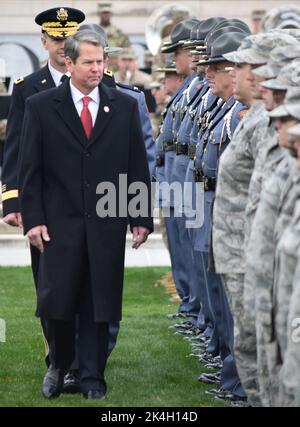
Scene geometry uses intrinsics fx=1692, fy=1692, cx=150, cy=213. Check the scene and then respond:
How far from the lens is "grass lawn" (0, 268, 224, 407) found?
10.5m

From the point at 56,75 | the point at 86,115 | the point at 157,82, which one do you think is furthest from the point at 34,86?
the point at 157,82

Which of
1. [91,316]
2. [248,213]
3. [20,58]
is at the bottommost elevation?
[20,58]

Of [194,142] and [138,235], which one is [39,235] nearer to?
[138,235]

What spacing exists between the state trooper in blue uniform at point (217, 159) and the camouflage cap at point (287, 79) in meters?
2.10

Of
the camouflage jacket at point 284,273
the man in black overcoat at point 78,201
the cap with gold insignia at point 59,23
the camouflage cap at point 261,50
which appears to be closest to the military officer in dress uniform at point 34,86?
the cap with gold insignia at point 59,23

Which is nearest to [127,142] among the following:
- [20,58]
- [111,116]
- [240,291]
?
[111,116]

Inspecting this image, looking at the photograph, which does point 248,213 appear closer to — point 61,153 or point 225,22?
point 61,153

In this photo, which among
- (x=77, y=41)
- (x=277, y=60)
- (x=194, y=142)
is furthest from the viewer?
(x=194, y=142)

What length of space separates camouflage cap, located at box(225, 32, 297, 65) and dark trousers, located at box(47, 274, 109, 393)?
197 centimetres

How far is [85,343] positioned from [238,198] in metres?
1.88

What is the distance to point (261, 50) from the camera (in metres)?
9.22

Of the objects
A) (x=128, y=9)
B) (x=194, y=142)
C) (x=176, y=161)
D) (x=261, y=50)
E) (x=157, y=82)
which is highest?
(x=261, y=50)
